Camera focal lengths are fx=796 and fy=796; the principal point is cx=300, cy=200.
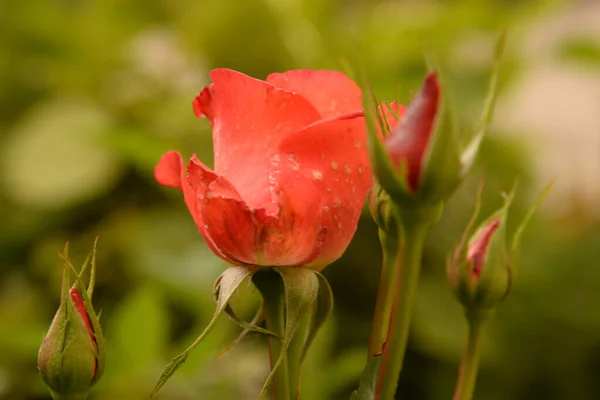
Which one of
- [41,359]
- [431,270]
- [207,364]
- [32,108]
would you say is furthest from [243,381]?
[32,108]

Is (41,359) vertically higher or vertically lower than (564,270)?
higher

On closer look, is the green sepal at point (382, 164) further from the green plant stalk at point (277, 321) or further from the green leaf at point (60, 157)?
the green leaf at point (60, 157)

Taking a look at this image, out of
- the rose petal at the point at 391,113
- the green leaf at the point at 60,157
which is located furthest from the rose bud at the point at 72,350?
the green leaf at the point at 60,157

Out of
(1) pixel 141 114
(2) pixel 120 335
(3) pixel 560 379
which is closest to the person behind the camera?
(2) pixel 120 335

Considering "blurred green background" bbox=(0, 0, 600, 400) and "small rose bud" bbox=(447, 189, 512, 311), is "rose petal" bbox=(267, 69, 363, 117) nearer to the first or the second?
"small rose bud" bbox=(447, 189, 512, 311)

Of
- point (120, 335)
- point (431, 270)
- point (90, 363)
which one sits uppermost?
point (90, 363)

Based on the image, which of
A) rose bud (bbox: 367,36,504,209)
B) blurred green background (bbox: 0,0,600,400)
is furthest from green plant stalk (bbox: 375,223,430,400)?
blurred green background (bbox: 0,0,600,400)

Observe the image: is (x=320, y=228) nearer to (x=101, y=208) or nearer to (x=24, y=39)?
(x=101, y=208)
